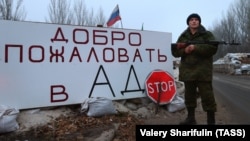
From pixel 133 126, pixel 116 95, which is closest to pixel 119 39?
pixel 116 95

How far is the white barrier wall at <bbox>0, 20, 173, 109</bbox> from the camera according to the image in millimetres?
6312

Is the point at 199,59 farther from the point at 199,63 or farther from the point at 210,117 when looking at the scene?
the point at 210,117

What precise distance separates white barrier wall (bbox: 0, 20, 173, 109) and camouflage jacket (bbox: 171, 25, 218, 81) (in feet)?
6.36

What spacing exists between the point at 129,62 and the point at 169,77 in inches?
42.6

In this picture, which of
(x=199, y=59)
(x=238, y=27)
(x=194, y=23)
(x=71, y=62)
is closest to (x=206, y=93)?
(x=199, y=59)

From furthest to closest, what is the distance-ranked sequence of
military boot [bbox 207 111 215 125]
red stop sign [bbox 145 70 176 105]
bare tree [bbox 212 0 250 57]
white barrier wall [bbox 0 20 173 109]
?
bare tree [bbox 212 0 250 57]
red stop sign [bbox 145 70 176 105]
white barrier wall [bbox 0 20 173 109]
military boot [bbox 207 111 215 125]

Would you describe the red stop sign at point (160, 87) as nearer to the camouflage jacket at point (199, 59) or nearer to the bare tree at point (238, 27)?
the camouflage jacket at point (199, 59)

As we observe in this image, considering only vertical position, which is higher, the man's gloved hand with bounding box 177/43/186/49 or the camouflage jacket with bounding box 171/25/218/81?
the man's gloved hand with bounding box 177/43/186/49

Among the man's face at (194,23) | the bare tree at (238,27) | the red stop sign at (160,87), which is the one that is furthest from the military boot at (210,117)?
the bare tree at (238,27)

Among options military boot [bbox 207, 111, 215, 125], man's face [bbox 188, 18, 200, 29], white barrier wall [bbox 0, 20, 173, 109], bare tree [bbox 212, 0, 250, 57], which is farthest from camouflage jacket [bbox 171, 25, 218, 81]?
bare tree [bbox 212, 0, 250, 57]

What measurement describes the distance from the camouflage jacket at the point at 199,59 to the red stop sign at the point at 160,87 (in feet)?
6.45

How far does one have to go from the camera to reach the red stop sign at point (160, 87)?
784 centimetres

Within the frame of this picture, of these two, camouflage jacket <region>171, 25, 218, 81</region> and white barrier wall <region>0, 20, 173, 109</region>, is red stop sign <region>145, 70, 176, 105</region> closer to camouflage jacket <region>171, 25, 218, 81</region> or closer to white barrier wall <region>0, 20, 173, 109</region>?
white barrier wall <region>0, 20, 173, 109</region>

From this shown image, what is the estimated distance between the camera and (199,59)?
5.76 m
